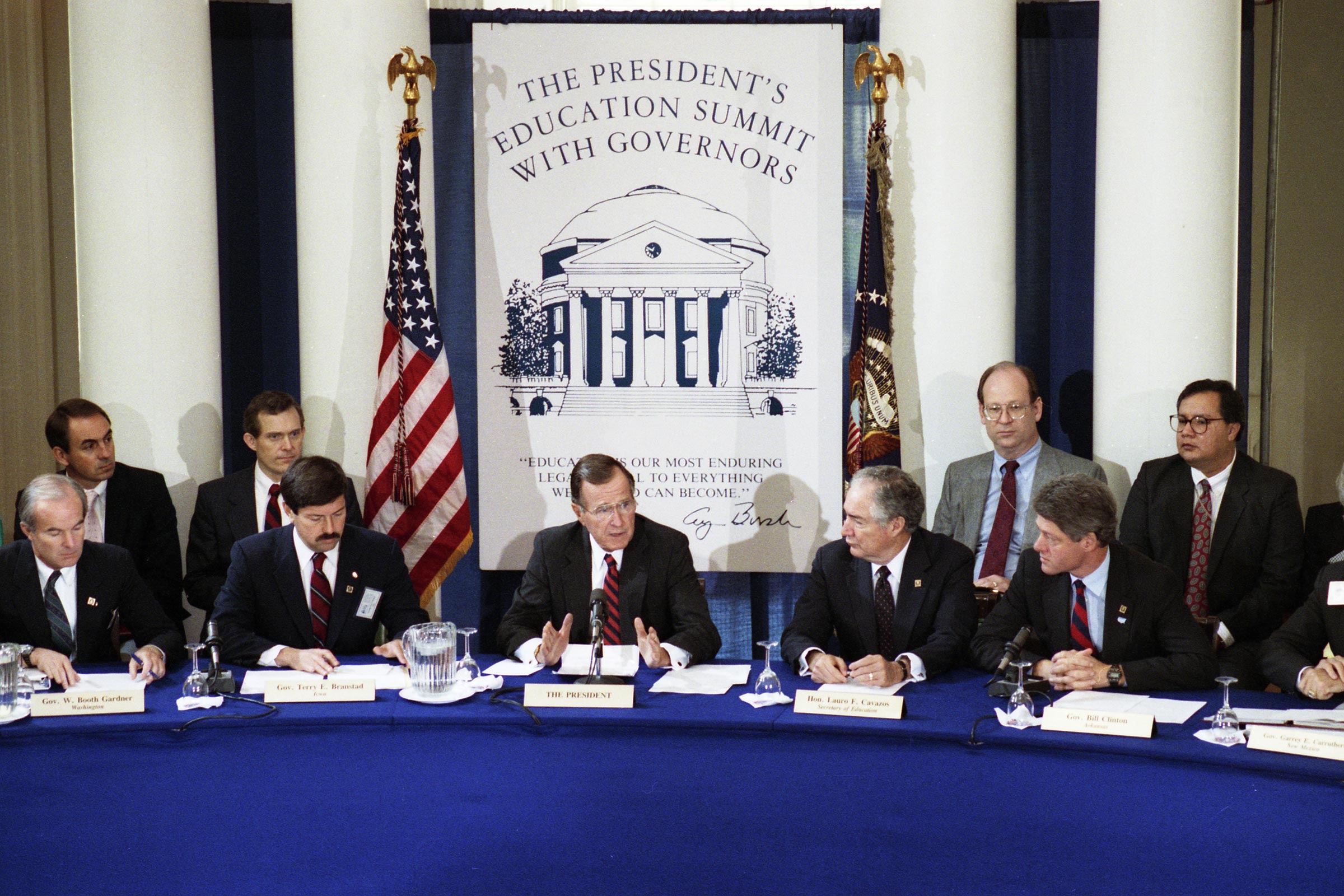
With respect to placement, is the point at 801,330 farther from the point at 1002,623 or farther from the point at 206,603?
the point at 206,603

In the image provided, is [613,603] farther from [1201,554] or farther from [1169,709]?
[1201,554]

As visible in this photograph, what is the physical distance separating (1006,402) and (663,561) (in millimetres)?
1426

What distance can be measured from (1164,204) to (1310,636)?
210 centimetres

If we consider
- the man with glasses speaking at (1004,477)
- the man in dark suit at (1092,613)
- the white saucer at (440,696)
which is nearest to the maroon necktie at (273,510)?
the white saucer at (440,696)

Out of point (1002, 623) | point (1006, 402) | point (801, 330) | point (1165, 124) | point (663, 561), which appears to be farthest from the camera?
point (801, 330)

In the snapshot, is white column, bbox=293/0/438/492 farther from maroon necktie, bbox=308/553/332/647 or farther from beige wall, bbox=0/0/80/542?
beige wall, bbox=0/0/80/542

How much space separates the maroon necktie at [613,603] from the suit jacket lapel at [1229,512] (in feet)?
6.85

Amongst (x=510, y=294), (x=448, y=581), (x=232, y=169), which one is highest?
(x=232, y=169)

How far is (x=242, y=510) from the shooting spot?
4879 mm

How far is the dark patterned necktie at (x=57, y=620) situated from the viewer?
13.0ft

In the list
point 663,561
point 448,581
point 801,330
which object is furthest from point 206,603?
point 801,330

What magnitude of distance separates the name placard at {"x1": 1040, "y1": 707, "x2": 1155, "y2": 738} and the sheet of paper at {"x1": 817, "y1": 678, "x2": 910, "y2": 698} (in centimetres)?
43

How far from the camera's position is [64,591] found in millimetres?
3986

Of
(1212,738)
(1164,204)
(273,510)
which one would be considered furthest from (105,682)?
(1164,204)
